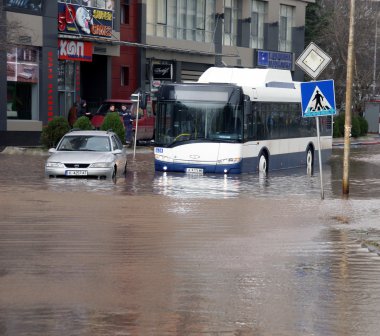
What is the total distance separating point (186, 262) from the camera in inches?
457

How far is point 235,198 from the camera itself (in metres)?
20.4

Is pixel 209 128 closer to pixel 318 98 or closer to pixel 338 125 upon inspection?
pixel 318 98

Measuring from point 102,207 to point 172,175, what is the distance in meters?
8.59

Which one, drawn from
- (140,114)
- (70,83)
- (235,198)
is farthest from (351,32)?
(70,83)

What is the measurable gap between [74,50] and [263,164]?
18316mm

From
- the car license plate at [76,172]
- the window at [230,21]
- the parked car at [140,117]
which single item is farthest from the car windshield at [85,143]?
the window at [230,21]

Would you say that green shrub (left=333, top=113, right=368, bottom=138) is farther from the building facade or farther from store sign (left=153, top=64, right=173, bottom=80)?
store sign (left=153, top=64, right=173, bottom=80)

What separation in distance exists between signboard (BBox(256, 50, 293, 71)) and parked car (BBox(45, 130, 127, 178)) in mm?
37806

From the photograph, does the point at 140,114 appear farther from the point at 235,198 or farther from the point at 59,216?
the point at 59,216

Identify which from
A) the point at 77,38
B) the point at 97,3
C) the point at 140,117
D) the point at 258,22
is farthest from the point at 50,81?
the point at 258,22

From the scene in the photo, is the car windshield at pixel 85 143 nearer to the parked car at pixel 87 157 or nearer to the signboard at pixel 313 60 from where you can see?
the parked car at pixel 87 157

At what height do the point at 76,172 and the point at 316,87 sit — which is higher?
the point at 316,87

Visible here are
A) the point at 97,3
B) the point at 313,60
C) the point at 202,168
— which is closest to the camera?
the point at 313,60

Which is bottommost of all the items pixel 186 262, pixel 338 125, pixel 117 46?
pixel 186 262
